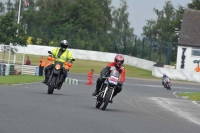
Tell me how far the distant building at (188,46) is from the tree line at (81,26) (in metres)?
3.44

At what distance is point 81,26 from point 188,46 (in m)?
26.4

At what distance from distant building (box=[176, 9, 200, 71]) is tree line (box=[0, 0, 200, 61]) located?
344 centimetres

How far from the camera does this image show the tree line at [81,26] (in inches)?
2064

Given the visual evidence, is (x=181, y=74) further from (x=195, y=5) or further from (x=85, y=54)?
(x=195, y=5)

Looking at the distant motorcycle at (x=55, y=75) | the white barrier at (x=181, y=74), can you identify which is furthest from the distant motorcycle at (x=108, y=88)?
the white barrier at (x=181, y=74)

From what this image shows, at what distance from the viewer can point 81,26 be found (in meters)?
92.0

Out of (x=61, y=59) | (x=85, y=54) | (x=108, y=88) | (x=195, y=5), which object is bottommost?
(x=108, y=88)

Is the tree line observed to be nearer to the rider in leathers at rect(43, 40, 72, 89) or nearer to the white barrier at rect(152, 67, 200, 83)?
the white barrier at rect(152, 67, 200, 83)

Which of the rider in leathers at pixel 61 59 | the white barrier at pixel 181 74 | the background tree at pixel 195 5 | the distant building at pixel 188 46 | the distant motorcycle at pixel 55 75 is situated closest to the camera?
the distant motorcycle at pixel 55 75

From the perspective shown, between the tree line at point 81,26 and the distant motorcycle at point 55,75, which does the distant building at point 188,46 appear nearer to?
the tree line at point 81,26

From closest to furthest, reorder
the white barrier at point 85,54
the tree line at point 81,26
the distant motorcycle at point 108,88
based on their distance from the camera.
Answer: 1. the distant motorcycle at point 108,88
2. the tree line at point 81,26
3. the white barrier at point 85,54

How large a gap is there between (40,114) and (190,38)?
186ft

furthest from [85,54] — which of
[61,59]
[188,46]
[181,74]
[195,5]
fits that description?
[61,59]

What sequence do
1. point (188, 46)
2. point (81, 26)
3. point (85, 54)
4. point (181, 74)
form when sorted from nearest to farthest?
point (181, 74), point (188, 46), point (85, 54), point (81, 26)
